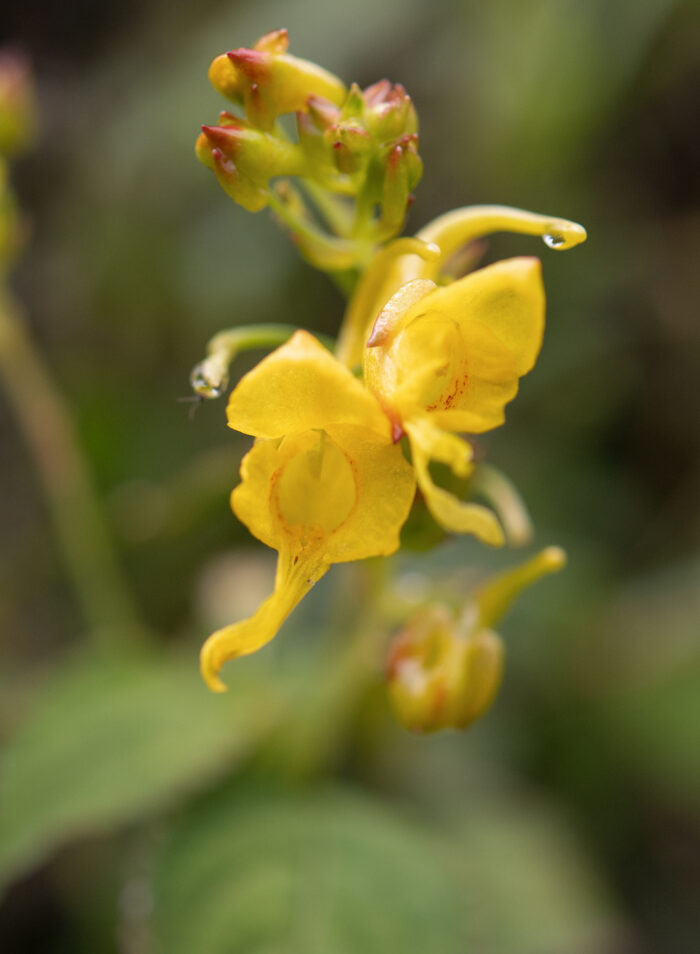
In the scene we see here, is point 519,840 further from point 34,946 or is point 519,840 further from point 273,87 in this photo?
point 273,87

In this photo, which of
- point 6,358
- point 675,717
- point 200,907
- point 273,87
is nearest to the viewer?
point 273,87

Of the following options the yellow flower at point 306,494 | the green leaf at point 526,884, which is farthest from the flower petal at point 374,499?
the green leaf at point 526,884

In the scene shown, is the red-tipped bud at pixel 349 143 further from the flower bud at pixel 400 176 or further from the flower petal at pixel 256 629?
the flower petal at pixel 256 629

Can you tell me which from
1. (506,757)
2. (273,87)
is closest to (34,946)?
(506,757)

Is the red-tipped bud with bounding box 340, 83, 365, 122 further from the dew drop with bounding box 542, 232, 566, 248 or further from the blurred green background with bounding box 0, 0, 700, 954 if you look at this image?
the blurred green background with bounding box 0, 0, 700, 954

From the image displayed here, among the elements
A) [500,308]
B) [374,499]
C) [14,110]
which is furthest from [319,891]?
[14,110]

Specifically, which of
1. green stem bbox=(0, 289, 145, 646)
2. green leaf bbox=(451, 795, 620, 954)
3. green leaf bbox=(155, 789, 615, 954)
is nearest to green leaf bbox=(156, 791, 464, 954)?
green leaf bbox=(155, 789, 615, 954)
